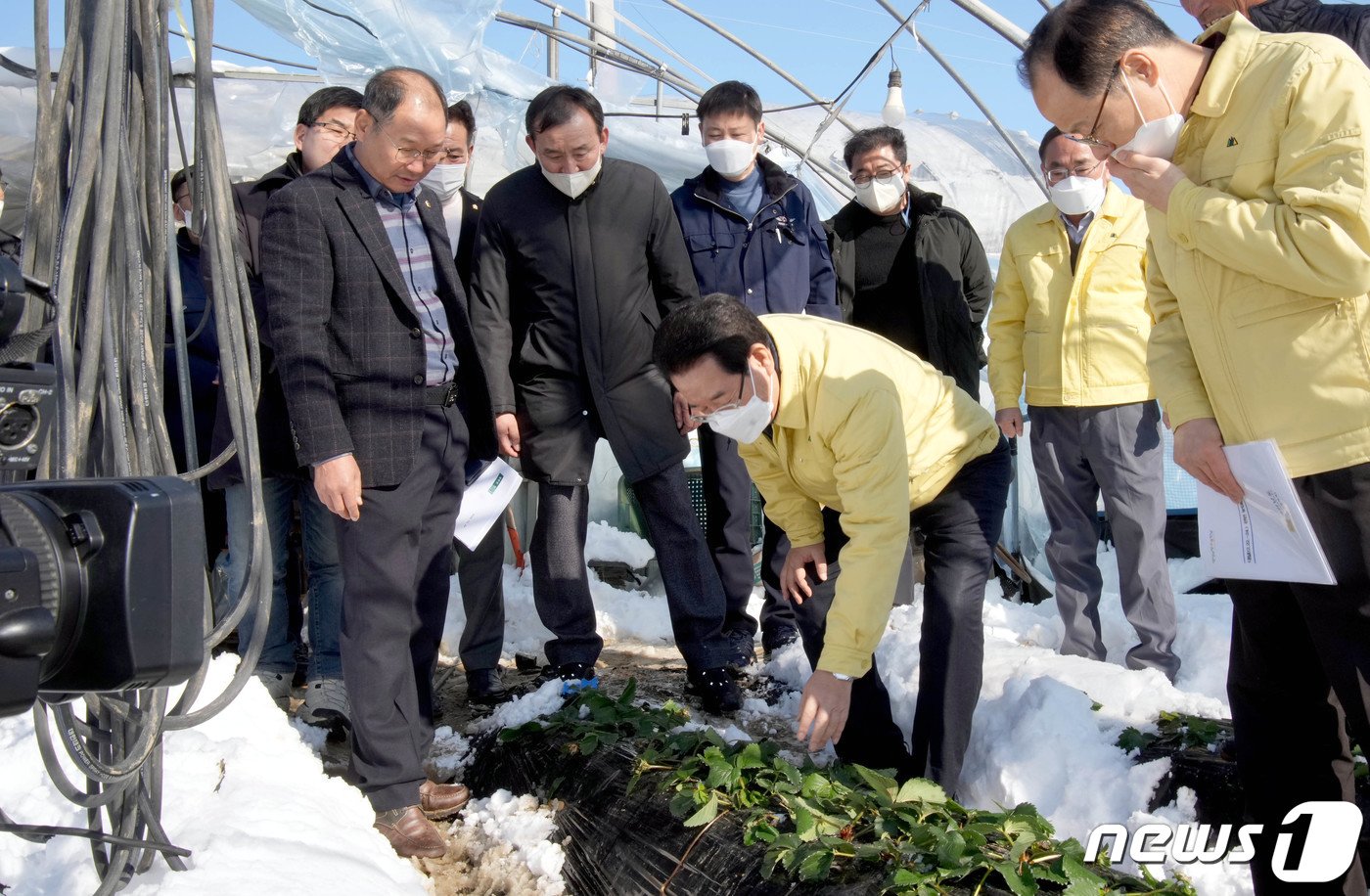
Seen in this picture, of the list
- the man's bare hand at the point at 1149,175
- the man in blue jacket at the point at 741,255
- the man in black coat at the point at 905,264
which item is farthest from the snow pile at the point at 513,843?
the man in black coat at the point at 905,264

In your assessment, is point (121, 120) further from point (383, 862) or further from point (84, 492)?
point (383, 862)

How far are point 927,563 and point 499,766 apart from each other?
4.45 feet

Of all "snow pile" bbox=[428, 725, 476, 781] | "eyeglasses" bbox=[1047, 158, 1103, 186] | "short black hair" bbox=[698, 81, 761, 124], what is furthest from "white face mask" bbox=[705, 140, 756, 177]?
Answer: "snow pile" bbox=[428, 725, 476, 781]

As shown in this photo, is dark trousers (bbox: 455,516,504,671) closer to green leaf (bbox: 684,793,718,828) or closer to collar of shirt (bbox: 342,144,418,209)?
collar of shirt (bbox: 342,144,418,209)

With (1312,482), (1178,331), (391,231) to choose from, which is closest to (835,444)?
(1178,331)

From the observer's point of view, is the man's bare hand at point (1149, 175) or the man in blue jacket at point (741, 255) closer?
the man's bare hand at point (1149, 175)

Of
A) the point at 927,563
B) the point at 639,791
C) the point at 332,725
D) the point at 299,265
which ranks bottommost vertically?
the point at 332,725

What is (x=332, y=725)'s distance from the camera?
3809mm

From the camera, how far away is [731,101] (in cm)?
449

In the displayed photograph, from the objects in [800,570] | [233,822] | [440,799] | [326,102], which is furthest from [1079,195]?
[233,822]

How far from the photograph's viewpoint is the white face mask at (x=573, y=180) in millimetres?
3863

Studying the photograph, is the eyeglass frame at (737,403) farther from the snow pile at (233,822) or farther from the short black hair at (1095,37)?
the snow pile at (233,822)

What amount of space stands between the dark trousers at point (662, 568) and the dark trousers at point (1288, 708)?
191 cm

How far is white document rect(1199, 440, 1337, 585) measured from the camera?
202 centimetres
